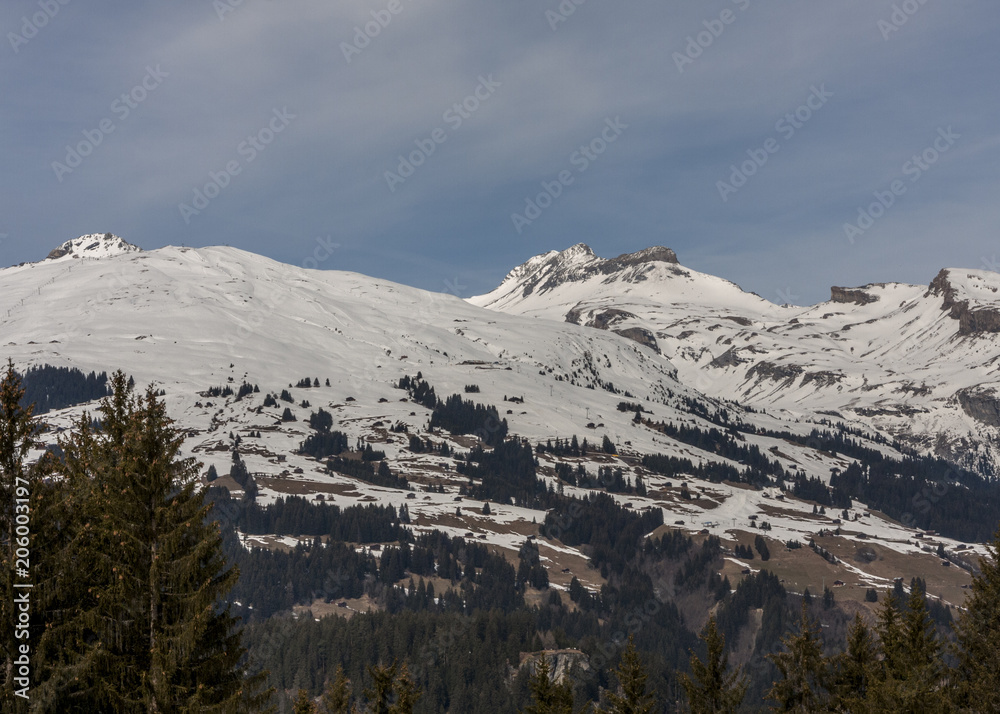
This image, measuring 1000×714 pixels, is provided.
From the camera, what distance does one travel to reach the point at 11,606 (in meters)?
28.7

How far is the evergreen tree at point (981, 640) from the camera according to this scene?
175 ft

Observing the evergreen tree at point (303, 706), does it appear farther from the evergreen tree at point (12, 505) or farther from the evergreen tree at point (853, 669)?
the evergreen tree at point (853, 669)

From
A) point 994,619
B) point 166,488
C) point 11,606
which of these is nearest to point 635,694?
point 994,619

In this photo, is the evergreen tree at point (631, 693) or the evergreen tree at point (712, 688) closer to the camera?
the evergreen tree at point (631, 693)

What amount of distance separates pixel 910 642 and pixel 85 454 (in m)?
49.2

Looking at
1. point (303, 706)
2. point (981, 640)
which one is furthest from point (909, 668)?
point (303, 706)

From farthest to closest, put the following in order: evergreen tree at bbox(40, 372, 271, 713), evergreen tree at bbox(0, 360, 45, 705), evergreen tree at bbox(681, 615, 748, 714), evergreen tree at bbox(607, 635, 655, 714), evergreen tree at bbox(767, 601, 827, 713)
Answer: evergreen tree at bbox(767, 601, 827, 713)
evergreen tree at bbox(681, 615, 748, 714)
evergreen tree at bbox(607, 635, 655, 714)
evergreen tree at bbox(40, 372, 271, 713)
evergreen tree at bbox(0, 360, 45, 705)

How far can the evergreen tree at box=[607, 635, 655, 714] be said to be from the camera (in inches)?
2008

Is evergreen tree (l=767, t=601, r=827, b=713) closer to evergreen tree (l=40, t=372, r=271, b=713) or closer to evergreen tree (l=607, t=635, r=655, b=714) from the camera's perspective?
evergreen tree (l=607, t=635, r=655, b=714)

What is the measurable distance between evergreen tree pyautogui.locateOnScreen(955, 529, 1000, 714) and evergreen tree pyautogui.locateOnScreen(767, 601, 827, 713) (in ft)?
25.9

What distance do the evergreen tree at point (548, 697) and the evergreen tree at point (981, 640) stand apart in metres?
22.9

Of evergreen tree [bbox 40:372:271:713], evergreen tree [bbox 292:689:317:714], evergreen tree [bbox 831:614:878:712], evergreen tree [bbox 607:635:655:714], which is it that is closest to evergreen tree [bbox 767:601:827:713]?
evergreen tree [bbox 831:614:878:712]

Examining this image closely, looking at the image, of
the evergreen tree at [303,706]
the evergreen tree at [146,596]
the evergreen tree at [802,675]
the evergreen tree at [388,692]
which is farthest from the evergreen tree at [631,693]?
the evergreen tree at [146,596]

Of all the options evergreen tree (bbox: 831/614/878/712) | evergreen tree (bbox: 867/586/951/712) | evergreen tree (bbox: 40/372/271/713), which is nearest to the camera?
evergreen tree (bbox: 40/372/271/713)
